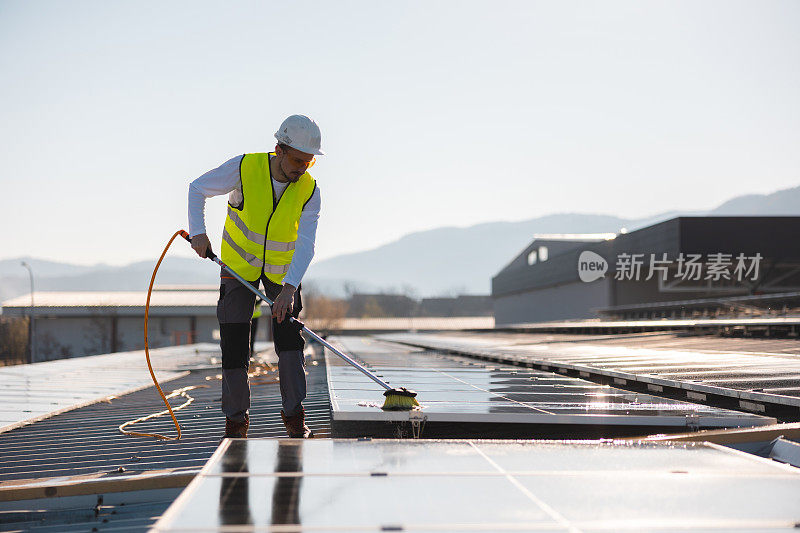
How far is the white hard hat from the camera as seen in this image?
16.8 ft

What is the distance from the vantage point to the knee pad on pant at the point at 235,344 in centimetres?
525

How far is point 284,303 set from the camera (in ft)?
16.9

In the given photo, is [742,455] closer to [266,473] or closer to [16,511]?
[266,473]

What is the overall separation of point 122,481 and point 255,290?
1.45 metres

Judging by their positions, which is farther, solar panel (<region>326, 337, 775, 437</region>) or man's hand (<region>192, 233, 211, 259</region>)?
man's hand (<region>192, 233, 211, 259</region>)

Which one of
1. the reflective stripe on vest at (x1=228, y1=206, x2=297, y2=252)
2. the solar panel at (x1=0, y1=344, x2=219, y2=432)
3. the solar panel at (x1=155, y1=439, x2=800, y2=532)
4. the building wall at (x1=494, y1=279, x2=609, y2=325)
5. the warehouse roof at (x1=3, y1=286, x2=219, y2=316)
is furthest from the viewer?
the warehouse roof at (x1=3, y1=286, x2=219, y2=316)

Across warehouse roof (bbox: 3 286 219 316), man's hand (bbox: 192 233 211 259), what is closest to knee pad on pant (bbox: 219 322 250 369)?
man's hand (bbox: 192 233 211 259)

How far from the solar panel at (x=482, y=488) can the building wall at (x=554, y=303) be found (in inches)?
1850

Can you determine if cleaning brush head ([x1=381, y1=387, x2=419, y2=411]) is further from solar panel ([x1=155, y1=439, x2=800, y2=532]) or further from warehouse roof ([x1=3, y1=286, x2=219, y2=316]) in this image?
warehouse roof ([x1=3, y1=286, x2=219, y2=316])

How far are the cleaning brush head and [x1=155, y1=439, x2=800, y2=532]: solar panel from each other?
153 cm

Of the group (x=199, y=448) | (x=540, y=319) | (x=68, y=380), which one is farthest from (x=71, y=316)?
(x=199, y=448)

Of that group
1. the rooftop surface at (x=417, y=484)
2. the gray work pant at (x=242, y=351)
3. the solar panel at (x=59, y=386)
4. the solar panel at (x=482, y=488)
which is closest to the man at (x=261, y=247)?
the gray work pant at (x=242, y=351)

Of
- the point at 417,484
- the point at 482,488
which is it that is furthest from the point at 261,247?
the point at 482,488

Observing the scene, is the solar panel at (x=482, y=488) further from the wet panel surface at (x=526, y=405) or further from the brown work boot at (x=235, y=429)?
the brown work boot at (x=235, y=429)
